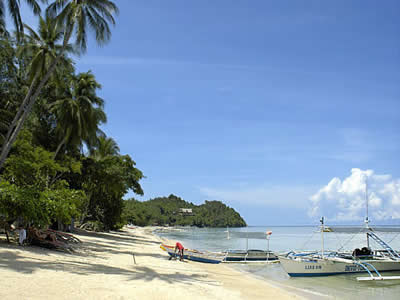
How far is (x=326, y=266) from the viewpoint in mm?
19109

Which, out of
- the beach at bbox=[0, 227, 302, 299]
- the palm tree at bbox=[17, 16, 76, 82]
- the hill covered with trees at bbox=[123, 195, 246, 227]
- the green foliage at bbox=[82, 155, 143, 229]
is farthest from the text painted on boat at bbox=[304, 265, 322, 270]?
the hill covered with trees at bbox=[123, 195, 246, 227]

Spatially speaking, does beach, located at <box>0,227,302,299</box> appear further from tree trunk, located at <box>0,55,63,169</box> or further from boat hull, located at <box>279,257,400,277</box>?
boat hull, located at <box>279,257,400,277</box>

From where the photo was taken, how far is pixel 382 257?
21219mm

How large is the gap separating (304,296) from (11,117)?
66.6 feet

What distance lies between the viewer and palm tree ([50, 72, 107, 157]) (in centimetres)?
2358

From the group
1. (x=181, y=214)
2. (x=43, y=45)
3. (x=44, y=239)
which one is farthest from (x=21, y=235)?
(x=181, y=214)

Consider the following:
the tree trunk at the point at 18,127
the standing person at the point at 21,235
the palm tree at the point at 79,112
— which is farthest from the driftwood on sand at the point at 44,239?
the palm tree at the point at 79,112

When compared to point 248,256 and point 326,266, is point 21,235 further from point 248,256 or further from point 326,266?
point 248,256

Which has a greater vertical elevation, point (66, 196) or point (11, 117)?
point (11, 117)

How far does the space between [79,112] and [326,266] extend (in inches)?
782

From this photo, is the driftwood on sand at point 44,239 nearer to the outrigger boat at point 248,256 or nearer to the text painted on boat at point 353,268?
the outrigger boat at point 248,256

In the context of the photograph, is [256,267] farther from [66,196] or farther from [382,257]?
[66,196]

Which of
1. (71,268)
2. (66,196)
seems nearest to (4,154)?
(66,196)

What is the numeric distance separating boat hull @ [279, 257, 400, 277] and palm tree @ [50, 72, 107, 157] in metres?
16.5
